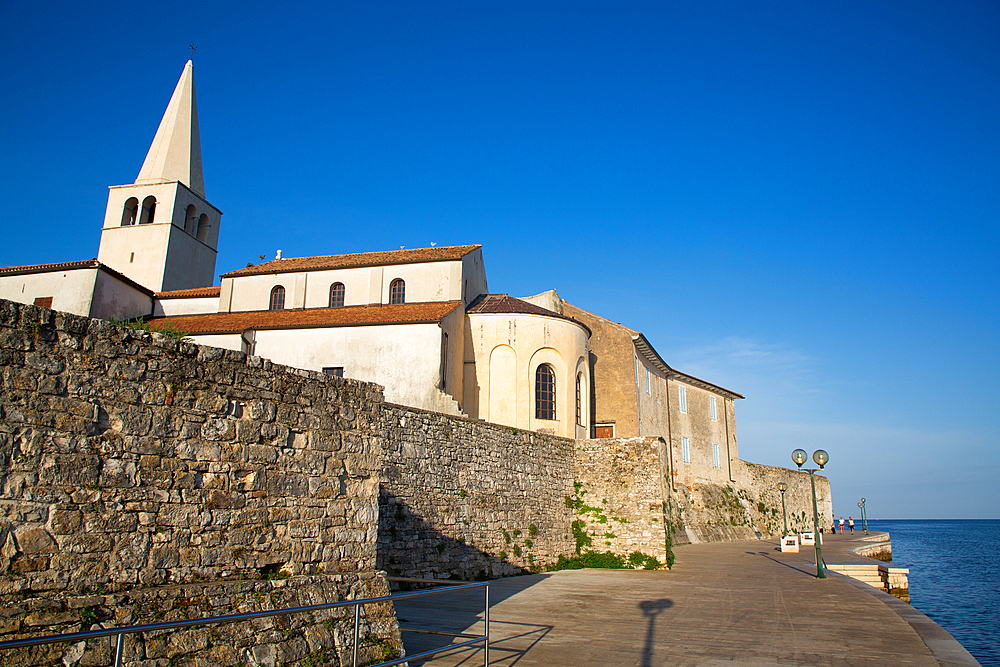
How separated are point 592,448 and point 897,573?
9.97 m

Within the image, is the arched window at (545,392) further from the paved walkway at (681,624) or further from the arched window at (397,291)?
the paved walkway at (681,624)

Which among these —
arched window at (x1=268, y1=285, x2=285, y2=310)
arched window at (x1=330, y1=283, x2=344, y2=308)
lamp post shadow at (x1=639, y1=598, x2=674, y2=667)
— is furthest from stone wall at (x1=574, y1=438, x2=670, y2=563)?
arched window at (x1=268, y1=285, x2=285, y2=310)

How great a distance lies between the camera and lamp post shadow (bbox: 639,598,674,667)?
819 centimetres

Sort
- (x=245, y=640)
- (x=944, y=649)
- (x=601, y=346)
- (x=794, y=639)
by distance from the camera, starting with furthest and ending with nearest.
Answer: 1. (x=601, y=346)
2. (x=794, y=639)
3. (x=944, y=649)
4. (x=245, y=640)

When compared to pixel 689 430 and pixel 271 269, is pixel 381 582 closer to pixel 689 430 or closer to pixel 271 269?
pixel 271 269

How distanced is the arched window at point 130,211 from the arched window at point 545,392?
3061 cm

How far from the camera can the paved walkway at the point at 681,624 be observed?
322 inches

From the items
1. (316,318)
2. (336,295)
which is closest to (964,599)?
(316,318)

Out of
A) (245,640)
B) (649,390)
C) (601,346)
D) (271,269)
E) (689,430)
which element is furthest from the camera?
(689,430)

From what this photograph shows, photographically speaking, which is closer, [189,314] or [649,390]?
[189,314]

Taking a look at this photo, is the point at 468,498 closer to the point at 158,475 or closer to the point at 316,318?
the point at 158,475

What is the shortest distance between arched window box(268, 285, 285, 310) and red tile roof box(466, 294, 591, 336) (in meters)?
10.2

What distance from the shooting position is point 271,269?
33.8 m

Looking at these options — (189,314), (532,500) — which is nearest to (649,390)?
(532,500)
